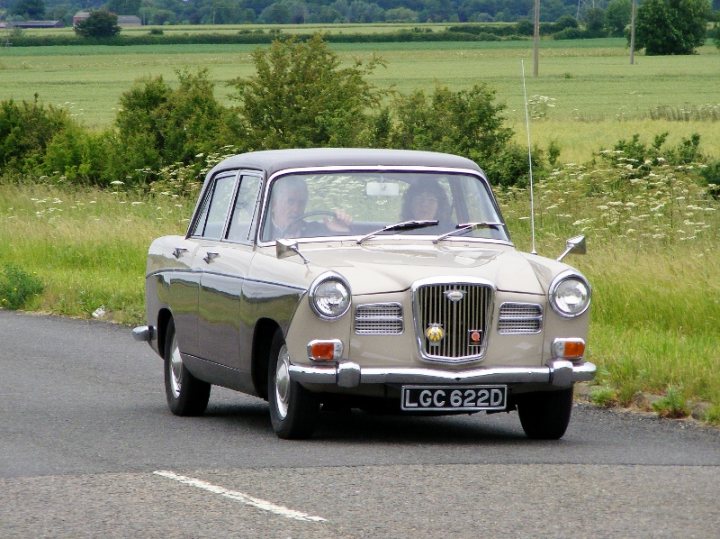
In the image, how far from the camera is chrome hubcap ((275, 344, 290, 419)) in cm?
899

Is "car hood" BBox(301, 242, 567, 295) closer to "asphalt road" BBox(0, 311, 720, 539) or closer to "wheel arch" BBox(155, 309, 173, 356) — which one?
"asphalt road" BBox(0, 311, 720, 539)

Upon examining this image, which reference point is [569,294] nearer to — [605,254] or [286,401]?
[286,401]

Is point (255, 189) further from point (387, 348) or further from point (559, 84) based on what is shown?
point (559, 84)

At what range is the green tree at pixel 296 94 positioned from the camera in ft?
101

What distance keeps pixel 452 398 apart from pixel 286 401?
959mm

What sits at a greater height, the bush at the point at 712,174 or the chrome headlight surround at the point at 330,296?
the chrome headlight surround at the point at 330,296

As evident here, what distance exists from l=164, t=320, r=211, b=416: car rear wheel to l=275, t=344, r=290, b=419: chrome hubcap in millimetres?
1429

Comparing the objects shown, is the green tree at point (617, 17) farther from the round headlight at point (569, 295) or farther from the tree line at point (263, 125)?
the round headlight at point (569, 295)

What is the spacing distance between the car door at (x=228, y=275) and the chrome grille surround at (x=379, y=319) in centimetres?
98

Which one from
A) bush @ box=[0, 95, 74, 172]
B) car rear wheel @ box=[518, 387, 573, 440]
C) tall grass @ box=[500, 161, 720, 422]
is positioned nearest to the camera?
car rear wheel @ box=[518, 387, 573, 440]

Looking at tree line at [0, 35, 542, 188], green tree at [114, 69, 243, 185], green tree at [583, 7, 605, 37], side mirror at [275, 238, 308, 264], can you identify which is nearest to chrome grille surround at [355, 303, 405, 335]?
side mirror at [275, 238, 308, 264]

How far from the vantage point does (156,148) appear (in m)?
34.6

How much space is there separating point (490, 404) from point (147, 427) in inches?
88.6

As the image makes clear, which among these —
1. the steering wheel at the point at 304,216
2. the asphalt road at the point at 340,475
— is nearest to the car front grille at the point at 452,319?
the asphalt road at the point at 340,475
